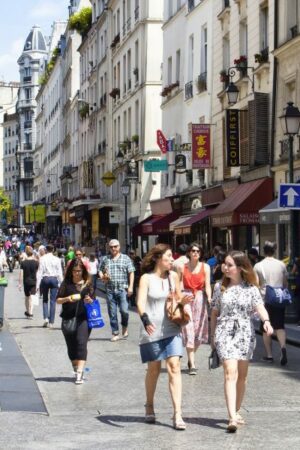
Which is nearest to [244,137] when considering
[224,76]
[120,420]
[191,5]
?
[224,76]

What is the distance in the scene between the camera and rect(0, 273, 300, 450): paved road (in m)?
9.03

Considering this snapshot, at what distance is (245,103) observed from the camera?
30.9m

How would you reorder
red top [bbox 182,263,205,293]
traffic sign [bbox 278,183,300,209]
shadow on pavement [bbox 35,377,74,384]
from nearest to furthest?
shadow on pavement [bbox 35,377,74,384] < red top [bbox 182,263,205,293] < traffic sign [bbox 278,183,300,209]

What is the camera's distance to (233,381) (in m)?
9.43

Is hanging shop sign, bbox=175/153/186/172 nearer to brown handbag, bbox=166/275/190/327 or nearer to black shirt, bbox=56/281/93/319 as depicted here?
black shirt, bbox=56/281/93/319

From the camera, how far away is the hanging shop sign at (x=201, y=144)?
34.0 meters

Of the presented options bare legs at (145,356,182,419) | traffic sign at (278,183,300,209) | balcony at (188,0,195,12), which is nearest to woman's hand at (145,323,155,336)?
bare legs at (145,356,182,419)

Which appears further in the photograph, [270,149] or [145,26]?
[145,26]

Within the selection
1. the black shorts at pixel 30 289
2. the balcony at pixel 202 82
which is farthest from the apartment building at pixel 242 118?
the black shorts at pixel 30 289

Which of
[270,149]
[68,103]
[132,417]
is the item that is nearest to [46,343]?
[132,417]

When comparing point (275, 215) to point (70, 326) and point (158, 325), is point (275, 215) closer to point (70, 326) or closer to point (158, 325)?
point (70, 326)

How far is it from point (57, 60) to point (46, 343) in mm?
75321

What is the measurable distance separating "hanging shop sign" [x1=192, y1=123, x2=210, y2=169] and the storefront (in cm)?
245

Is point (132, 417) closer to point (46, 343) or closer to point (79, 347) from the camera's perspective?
point (79, 347)
